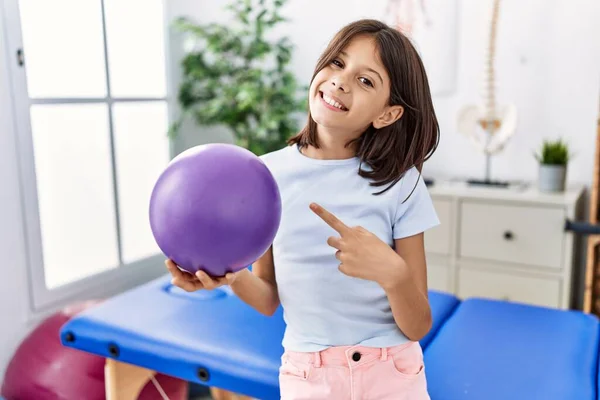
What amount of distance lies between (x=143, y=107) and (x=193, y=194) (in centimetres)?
205

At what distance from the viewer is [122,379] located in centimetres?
159

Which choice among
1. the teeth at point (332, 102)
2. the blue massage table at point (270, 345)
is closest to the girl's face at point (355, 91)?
the teeth at point (332, 102)

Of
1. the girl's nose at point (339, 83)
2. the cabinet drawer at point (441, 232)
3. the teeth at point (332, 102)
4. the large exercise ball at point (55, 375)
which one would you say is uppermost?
the girl's nose at point (339, 83)

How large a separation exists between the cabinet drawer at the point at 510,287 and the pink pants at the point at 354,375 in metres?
1.51

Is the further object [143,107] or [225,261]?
[143,107]

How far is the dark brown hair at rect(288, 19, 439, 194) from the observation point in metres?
0.89

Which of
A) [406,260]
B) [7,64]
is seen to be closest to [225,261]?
[406,260]

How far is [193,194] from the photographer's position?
0.83 metres

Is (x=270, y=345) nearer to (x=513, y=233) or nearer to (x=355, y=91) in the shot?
(x=355, y=91)

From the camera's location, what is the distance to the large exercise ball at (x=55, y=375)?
1829 mm

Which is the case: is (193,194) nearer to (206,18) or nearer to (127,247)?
(127,247)

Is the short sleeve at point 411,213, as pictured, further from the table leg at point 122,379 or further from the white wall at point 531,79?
the white wall at point 531,79

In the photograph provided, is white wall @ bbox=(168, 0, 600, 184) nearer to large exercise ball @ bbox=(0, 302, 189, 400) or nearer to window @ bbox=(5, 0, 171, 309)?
window @ bbox=(5, 0, 171, 309)

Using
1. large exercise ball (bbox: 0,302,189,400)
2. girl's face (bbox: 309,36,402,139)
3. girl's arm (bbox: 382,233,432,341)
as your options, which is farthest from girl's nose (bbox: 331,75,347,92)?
large exercise ball (bbox: 0,302,189,400)
